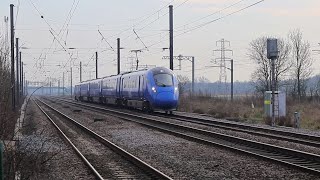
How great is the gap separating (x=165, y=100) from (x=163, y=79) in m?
1.55

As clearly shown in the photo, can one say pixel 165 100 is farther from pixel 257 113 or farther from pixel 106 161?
pixel 106 161

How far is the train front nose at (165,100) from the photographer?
33.6 m

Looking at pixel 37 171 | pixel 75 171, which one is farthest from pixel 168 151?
pixel 37 171

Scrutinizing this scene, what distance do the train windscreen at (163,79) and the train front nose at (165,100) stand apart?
0.72 m

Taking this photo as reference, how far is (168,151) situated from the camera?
15.5 metres

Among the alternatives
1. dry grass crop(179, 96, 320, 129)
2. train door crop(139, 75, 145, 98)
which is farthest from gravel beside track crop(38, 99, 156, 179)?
train door crop(139, 75, 145, 98)

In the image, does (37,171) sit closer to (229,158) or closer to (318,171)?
(229,158)

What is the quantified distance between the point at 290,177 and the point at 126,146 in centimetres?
769

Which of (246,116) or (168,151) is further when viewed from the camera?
(246,116)

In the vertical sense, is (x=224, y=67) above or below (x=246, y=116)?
above

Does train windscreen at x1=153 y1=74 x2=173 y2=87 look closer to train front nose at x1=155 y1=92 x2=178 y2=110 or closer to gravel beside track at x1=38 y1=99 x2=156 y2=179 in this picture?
train front nose at x1=155 y1=92 x2=178 y2=110

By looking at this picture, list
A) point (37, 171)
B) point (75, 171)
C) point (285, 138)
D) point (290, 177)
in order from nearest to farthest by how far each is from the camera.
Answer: point (290, 177) < point (37, 171) < point (75, 171) < point (285, 138)

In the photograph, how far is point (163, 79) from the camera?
34.3 metres

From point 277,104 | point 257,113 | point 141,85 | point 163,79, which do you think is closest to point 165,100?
point 163,79
